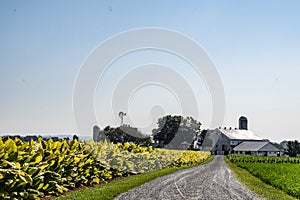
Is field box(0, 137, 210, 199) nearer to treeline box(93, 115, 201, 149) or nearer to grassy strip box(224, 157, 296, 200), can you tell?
grassy strip box(224, 157, 296, 200)

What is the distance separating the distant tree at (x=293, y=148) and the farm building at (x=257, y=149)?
7383mm

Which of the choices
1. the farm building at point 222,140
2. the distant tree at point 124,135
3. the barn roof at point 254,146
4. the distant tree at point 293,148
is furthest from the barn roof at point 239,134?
the distant tree at point 124,135

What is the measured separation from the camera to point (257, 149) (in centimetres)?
11612

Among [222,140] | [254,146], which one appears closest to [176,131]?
[254,146]

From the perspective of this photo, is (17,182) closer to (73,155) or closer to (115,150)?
(73,155)

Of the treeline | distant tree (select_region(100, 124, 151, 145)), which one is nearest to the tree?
the treeline

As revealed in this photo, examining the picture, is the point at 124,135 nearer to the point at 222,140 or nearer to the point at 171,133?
the point at 171,133

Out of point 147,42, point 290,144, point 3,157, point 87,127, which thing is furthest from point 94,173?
point 290,144

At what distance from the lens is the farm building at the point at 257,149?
115 meters

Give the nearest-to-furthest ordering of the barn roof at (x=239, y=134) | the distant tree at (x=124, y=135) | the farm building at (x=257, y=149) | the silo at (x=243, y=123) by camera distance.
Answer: the distant tree at (x=124, y=135), the farm building at (x=257, y=149), the barn roof at (x=239, y=134), the silo at (x=243, y=123)

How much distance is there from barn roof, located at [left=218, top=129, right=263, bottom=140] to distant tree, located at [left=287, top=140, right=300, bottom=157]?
17.1 m

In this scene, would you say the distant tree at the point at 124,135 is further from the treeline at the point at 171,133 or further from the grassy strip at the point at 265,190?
the grassy strip at the point at 265,190

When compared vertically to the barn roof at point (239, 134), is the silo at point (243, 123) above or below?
above

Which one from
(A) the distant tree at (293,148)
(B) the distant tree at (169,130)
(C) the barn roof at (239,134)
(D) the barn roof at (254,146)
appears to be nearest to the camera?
(B) the distant tree at (169,130)
